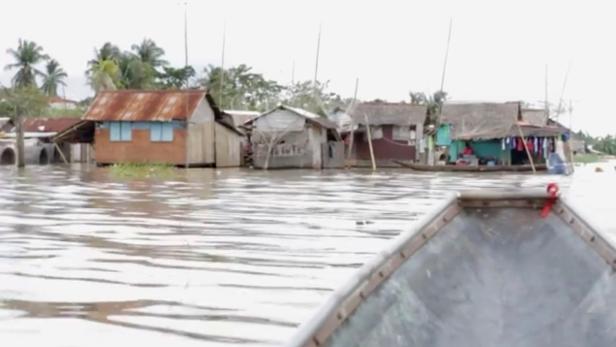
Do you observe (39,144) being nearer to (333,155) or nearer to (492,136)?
(333,155)

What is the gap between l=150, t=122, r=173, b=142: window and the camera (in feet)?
110

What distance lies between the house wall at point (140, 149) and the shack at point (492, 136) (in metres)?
11.1

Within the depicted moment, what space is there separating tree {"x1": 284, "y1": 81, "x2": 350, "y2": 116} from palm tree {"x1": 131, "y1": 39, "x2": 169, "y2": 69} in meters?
11.3

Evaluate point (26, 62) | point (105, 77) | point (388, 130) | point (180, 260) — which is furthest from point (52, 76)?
point (180, 260)

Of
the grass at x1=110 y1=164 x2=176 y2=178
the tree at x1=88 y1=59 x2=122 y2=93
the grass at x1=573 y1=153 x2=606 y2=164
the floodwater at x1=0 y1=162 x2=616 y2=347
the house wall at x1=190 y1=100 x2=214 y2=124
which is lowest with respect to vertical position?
the grass at x1=573 y1=153 x2=606 y2=164

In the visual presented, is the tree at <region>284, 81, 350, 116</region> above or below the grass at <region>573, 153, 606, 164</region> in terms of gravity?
above

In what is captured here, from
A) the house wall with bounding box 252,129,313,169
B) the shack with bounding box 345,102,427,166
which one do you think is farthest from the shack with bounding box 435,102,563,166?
the house wall with bounding box 252,129,313,169

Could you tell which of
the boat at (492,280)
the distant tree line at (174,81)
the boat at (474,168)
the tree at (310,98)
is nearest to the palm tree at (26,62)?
the distant tree line at (174,81)

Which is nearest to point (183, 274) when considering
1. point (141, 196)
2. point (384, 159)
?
point (141, 196)

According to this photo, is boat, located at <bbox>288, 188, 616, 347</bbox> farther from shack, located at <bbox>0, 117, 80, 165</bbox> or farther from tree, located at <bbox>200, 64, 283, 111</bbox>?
tree, located at <bbox>200, 64, 283, 111</bbox>

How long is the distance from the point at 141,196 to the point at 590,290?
14.2m

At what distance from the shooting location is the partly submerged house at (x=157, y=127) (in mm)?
33094

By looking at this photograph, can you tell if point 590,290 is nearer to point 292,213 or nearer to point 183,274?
point 183,274

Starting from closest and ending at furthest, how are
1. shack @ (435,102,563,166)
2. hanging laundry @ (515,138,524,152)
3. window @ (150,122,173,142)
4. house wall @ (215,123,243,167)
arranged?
window @ (150,122,173,142)
shack @ (435,102,563,166)
house wall @ (215,123,243,167)
hanging laundry @ (515,138,524,152)
